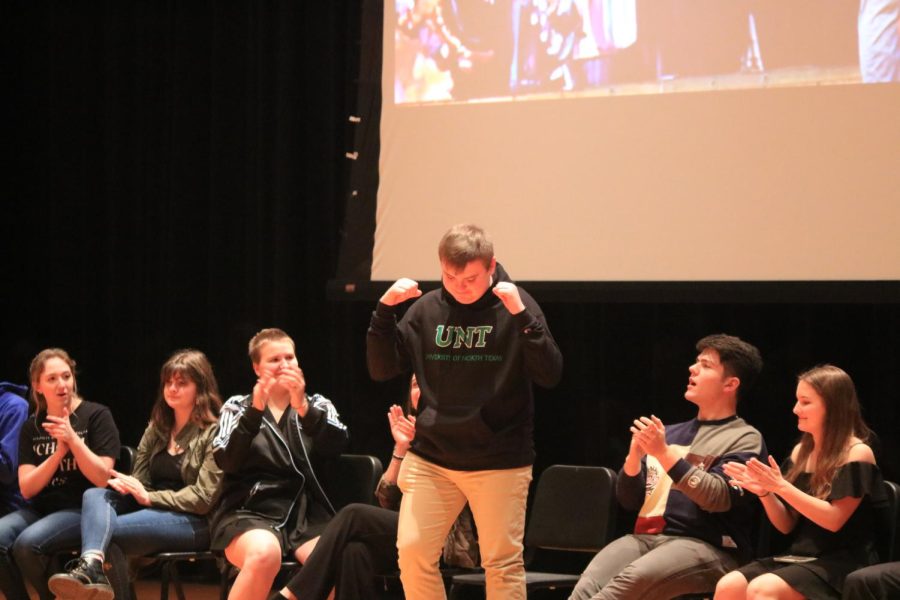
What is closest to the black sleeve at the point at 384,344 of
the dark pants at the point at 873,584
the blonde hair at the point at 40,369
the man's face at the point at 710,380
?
the man's face at the point at 710,380

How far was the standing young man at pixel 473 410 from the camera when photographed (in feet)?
10.8

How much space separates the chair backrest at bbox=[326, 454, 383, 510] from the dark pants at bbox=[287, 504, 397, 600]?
1.33 ft

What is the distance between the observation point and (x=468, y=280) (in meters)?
3.33

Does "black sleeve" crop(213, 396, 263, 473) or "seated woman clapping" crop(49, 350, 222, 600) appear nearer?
"black sleeve" crop(213, 396, 263, 473)

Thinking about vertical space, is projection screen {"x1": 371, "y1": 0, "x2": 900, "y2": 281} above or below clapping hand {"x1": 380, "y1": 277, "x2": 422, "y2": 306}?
above

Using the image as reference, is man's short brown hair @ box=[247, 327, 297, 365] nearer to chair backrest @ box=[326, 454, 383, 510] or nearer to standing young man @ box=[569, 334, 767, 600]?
chair backrest @ box=[326, 454, 383, 510]

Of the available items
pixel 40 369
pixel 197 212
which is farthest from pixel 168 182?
pixel 40 369

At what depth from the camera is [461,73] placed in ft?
15.4

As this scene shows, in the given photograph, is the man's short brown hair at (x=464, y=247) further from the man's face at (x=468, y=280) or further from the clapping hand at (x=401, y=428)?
the clapping hand at (x=401, y=428)

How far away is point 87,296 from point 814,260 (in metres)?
3.76

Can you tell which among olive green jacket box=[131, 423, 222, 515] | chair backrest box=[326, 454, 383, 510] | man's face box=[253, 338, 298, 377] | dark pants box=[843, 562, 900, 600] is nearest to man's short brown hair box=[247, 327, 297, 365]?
man's face box=[253, 338, 298, 377]

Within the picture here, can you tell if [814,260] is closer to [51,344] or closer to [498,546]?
[498,546]

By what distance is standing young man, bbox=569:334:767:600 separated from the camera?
3438 mm

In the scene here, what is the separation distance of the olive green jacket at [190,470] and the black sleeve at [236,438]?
0.19 meters
